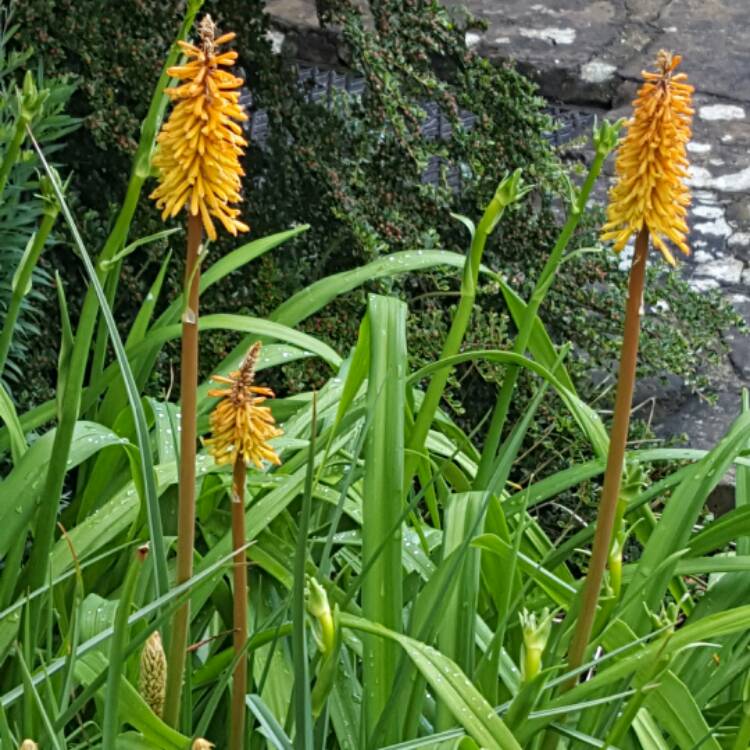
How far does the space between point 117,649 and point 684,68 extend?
170 inches

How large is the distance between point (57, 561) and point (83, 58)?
1.27 m

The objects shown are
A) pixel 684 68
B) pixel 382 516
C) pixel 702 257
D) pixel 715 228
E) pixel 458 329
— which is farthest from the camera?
pixel 684 68

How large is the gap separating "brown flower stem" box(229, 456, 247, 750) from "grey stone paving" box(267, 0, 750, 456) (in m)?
2.14

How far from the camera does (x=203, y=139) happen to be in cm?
90

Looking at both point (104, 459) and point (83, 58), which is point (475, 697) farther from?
point (83, 58)

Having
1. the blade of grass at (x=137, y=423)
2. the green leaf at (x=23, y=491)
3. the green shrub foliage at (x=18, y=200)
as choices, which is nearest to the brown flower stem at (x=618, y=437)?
the blade of grass at (x=137, y=423)

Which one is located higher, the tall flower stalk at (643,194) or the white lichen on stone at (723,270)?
the tall flower stalk at (643,194)

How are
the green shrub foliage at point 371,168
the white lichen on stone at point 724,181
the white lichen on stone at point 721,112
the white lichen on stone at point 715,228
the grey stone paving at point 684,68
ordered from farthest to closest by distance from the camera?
the white lichen on stone at point 721,112, the white lichen on stone at point 724,181, the white lichen on stone at point 715,228, the grey stone paving at point 684,68, the green shrub foliage at point 371,168

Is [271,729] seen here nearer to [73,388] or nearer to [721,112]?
[73,388]

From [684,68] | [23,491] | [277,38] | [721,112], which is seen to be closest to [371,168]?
[277,38]

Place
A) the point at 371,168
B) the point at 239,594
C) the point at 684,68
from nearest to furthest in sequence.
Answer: the point at 239,594
the point at 371,168
the point at 684,68

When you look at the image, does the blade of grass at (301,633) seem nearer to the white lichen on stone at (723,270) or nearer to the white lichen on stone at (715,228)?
the white lichen on stone at (723,270)

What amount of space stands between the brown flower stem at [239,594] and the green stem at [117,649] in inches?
Result: 3.0

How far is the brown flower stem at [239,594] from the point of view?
93cm
